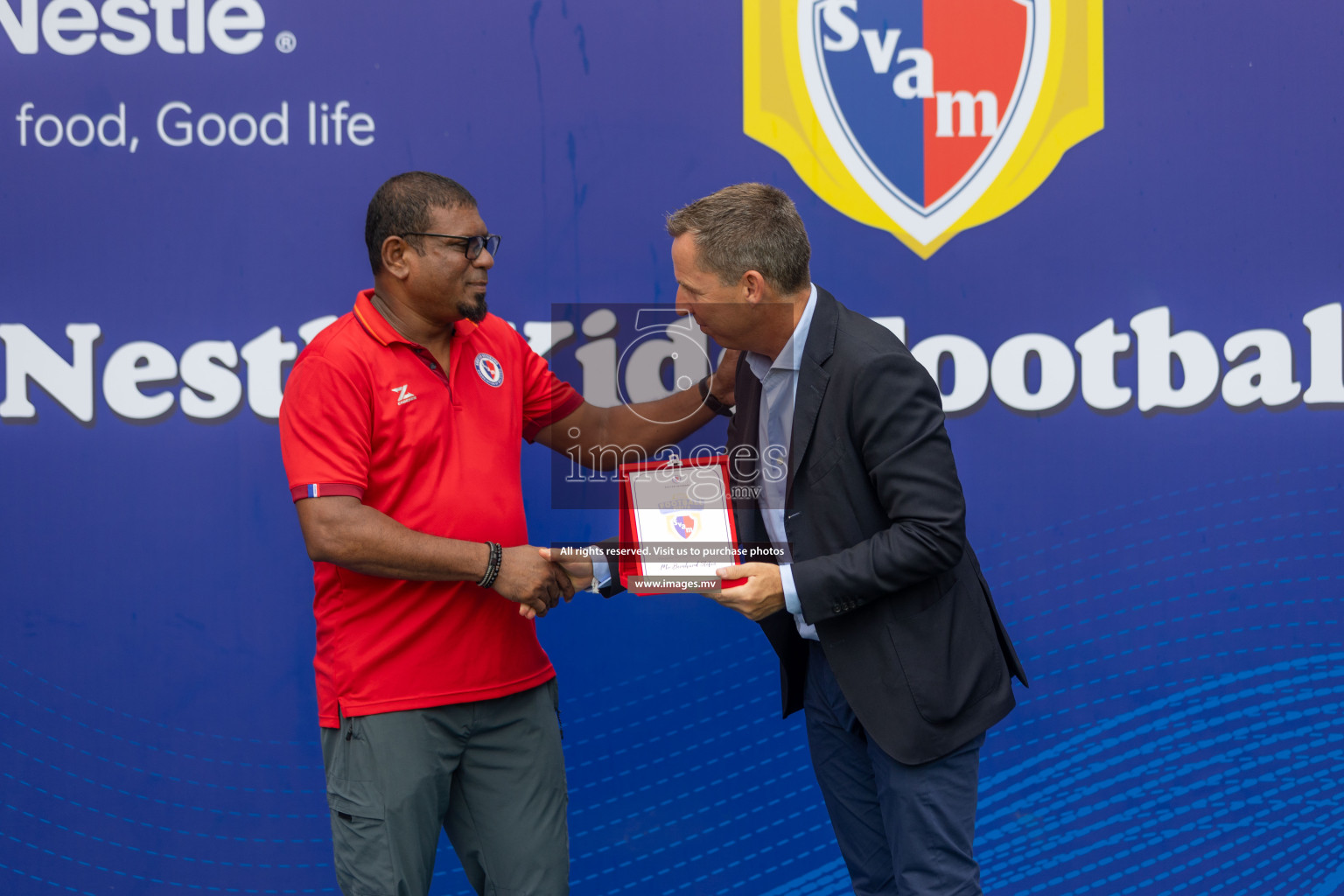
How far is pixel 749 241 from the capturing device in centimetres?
215

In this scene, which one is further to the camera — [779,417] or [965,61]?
[965,61]

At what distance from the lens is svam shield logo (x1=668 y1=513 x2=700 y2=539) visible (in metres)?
2.16

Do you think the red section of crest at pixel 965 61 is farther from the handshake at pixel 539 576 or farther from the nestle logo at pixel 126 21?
the nestle logo at pixel 126 21

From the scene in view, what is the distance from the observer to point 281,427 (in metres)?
2.28

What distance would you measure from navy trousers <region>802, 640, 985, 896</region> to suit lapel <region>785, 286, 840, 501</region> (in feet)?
1.60

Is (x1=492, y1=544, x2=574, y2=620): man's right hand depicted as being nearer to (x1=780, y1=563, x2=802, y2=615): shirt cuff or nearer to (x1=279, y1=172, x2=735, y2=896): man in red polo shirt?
(x1=279, y1=172, x2=735, y2=896): man in red polo shirt

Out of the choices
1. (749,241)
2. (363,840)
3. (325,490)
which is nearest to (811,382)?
(749,241)

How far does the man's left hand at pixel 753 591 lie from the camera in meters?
2.07

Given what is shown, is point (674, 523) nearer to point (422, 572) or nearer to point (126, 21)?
point (422, 572)

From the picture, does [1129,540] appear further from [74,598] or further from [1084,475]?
[74,598]

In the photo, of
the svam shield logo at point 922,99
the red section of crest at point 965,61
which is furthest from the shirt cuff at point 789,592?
the red section of crest at point 965,61

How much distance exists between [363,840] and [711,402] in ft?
4.23

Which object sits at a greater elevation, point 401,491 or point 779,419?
point 779,419

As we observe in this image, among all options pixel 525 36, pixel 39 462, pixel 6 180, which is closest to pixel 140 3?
pixel 6 180
